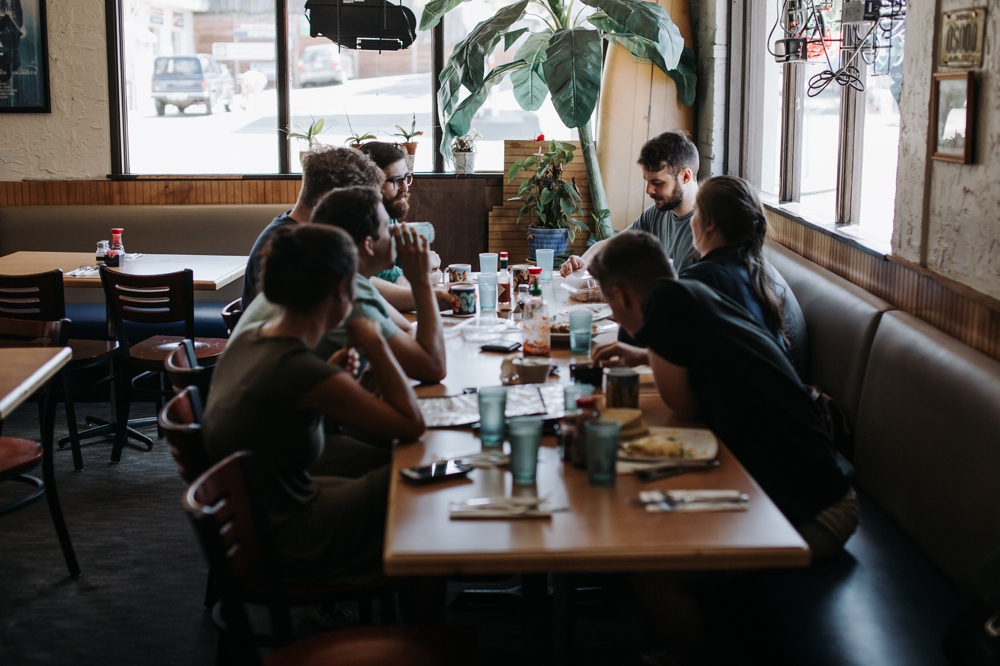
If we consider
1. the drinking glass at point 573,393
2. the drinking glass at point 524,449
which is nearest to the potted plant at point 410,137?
the drinking glass at point 573,393

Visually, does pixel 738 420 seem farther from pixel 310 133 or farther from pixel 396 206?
pixel 310 133

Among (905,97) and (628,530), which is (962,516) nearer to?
(628,530)

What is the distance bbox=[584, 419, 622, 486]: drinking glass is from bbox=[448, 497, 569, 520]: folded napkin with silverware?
0.14 m

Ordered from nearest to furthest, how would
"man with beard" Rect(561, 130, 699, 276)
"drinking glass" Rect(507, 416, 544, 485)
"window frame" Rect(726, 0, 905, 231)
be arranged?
"drinking glass" Rect(507, 416, 544, 485) → "window frame" Rect(726, 0, 905, 231) → "man with beard" Rect(561, 130, 699, 276)

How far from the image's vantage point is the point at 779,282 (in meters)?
3.26

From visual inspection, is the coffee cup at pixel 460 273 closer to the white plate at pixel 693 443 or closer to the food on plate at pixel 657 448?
the white plate at pixel 693 443

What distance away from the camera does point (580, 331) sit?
113 inches

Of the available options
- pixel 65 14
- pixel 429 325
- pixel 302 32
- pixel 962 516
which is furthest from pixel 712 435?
pixel 65 14

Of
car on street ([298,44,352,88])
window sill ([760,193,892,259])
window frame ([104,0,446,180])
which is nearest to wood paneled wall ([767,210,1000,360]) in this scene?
window sill ([760,193,892,259])

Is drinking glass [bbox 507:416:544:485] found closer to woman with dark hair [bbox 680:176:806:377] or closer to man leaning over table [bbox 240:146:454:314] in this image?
woman with dark hair [bbox 680:176:806:377]

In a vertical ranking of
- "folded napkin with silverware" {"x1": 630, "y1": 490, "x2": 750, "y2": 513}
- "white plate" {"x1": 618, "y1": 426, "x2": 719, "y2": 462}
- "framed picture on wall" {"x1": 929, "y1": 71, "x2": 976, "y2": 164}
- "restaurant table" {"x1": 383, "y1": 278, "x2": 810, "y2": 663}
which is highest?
"framed picture on wall" {"x1": 929, "y1": 71, "x2": 976, "y2": 164}

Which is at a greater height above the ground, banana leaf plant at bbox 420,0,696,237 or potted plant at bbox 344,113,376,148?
banana leaf plant at bbox 420,0,696,237

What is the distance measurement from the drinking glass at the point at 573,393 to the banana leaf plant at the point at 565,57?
3.28 m

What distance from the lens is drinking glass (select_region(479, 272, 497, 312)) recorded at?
354 centimetres
